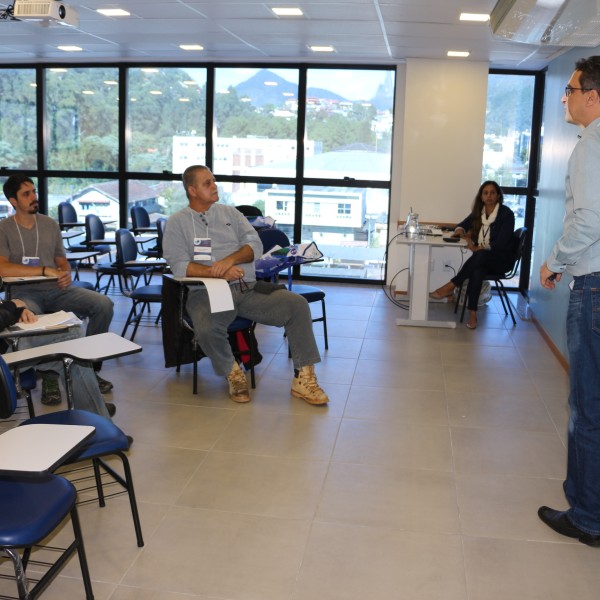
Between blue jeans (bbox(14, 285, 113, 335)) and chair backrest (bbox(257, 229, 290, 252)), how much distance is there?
5.75 ft

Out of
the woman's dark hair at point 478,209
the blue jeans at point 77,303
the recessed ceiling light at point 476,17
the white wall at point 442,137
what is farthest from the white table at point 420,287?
the blue jeans at point 77,303

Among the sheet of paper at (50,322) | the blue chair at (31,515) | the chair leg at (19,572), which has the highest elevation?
the sheet of paper at (50,322)

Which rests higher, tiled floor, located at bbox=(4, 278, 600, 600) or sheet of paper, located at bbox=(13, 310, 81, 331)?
sheet of paper, located at bbox=(13, 310, 81, 331)

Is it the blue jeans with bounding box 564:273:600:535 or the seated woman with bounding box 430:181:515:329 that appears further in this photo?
the seated woman with bounding box 430:181:515:329

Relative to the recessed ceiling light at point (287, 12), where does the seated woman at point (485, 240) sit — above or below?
below

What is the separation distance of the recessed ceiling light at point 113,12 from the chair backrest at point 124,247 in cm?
186

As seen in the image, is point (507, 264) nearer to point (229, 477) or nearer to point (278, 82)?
point (278, 82)

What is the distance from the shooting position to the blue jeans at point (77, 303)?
4.71 meters

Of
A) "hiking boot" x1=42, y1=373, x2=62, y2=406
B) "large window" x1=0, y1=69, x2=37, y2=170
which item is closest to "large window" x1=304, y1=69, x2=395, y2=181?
"large window" x1=0, y1=69, x2=37, y2=170

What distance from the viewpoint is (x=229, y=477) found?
136 inches

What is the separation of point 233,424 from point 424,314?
128 inches

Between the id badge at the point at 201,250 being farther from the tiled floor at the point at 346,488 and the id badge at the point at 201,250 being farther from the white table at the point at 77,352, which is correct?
the white table at the point at 77,352

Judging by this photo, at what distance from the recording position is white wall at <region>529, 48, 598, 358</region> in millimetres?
5969

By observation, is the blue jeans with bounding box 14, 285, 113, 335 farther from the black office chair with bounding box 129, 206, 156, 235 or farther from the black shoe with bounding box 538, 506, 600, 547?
the black office chair with bounding box 129, 206, 156, 235
